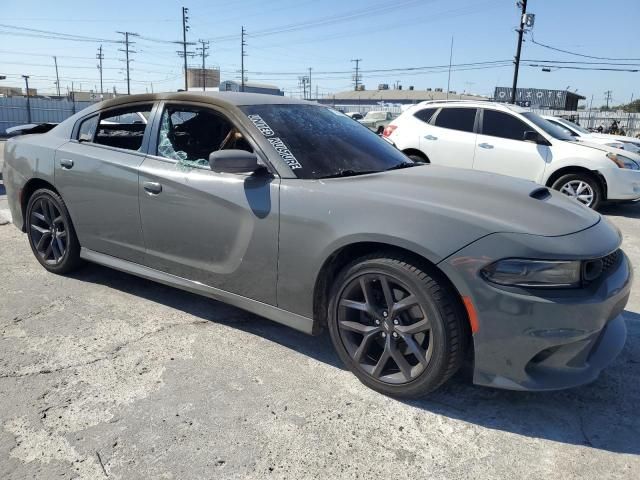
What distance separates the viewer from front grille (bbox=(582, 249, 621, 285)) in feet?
7.89

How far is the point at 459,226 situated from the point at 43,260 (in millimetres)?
3653

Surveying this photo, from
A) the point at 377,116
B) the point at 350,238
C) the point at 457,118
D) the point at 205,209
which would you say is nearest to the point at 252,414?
the point at 350,238

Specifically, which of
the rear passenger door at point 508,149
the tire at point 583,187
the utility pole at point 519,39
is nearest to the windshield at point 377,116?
the utility pole at point 519,39

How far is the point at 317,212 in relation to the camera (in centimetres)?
279

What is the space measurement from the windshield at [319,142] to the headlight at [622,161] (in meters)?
5.35

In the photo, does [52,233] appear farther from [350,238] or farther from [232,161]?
[350,238]

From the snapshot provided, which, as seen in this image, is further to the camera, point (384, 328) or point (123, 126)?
point (123, 126)

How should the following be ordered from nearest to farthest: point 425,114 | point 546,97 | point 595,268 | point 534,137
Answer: point 595,268 < point 534,137 < point 425,114 < point 546,97

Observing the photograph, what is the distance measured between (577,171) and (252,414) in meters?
6.95

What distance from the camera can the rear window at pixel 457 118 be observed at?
837 cm

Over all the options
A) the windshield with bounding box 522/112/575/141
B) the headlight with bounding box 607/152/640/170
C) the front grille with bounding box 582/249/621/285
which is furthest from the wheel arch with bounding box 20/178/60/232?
the headlight with bounding box 607/152/640/170

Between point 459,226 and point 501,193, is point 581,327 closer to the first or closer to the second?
point 459,226

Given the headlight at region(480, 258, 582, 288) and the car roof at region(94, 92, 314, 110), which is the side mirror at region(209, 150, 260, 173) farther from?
the headlight at region(480, 258, 582, 288)

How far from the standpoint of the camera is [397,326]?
2627 mm
